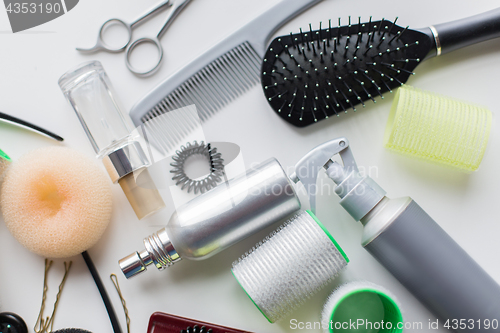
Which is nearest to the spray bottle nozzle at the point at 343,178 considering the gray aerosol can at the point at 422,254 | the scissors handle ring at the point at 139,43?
the gray aerosol can at the point at 422,254

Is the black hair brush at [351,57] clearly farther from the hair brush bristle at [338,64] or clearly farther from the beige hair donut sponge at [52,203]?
the beige hair donut sponge at [52,203]

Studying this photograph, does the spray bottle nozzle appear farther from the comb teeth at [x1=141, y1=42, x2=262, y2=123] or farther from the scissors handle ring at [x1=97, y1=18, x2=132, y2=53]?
the scissors handle ring at [x1=97, y1=18, x2=132, y2=53]

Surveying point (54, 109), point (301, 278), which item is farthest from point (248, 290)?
point (54, 109)

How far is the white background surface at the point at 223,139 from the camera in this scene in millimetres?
613

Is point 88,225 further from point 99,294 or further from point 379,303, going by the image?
point 379,303

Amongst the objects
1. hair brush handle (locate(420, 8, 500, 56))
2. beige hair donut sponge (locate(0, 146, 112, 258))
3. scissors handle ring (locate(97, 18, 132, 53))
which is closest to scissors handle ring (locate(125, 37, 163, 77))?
scissors handle ring (locate(97, 18, 132, 53))

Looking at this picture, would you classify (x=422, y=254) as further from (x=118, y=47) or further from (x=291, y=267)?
(x=118, y=47)

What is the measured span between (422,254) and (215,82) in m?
0.45

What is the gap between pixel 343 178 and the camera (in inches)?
21.4

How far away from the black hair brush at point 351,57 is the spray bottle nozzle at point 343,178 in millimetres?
71

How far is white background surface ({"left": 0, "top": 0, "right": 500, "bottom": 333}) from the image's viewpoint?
613 mm

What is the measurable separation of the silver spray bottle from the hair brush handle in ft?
1.15

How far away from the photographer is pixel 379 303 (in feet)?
1.86

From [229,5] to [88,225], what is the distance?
1.53 ft
